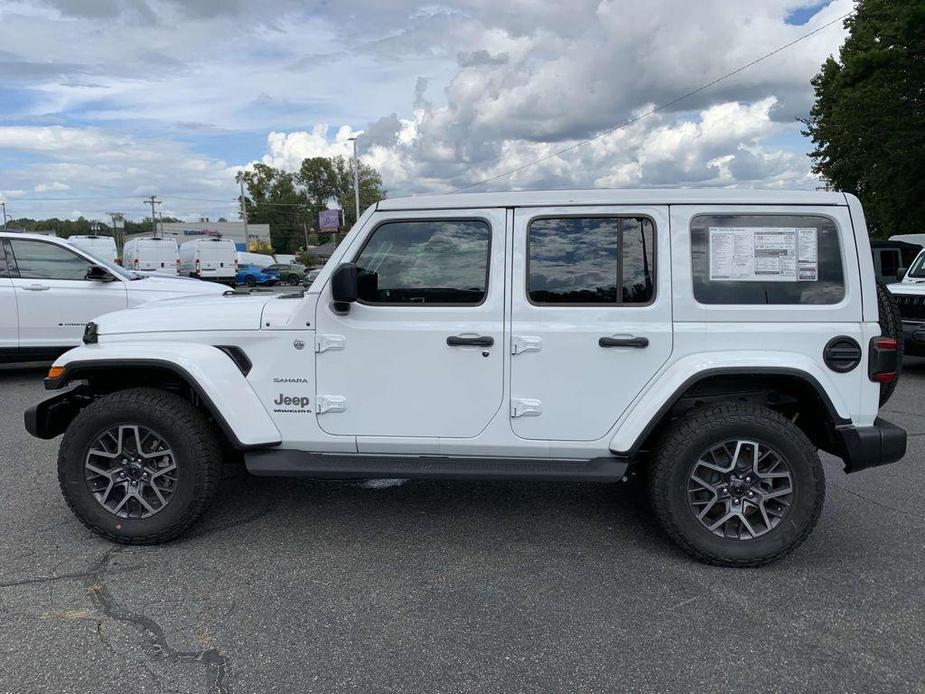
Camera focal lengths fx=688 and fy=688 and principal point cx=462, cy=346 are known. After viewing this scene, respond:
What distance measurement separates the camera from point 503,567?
11.5ft

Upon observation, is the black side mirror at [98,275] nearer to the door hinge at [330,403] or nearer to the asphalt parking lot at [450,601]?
the asphalt parking lot at [450,601]

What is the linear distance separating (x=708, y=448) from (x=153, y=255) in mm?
29438

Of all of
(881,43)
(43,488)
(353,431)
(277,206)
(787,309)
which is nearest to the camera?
(787,309)

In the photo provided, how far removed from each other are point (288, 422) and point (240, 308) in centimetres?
69

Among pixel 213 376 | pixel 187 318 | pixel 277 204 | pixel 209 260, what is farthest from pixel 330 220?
pixel 213 376

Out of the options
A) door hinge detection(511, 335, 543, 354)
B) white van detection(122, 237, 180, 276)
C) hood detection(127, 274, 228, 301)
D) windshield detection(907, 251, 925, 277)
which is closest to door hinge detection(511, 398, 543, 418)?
door hinge detection(511, 335, 543, 354)

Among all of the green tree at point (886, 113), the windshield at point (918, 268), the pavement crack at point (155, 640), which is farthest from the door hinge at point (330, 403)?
the green tree at point (886, 113)

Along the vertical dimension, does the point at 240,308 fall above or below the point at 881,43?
below

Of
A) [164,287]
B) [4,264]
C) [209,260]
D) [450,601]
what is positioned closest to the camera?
[450,601]

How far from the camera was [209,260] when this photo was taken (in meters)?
31.3

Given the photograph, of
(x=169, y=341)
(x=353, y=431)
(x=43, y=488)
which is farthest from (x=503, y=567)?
(x=43, y=488)

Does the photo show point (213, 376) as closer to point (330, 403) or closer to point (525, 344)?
point (330, 403)

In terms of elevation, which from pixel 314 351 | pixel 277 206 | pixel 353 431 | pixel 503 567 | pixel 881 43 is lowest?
pixel 503 567

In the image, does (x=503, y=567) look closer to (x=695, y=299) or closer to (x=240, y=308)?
(x=695, y=299)
